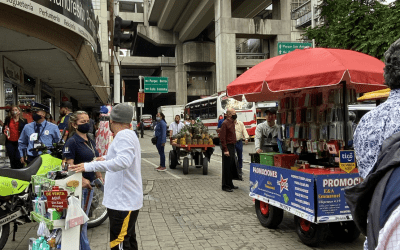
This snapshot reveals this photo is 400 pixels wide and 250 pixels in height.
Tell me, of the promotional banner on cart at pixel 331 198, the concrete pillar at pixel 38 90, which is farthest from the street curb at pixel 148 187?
the concrete pillar at pixel 38 90

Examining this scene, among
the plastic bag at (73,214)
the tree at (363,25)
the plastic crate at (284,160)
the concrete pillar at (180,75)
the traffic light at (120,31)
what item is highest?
the concrete pillar at (180,75)

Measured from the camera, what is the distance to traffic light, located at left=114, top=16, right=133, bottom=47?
9.22 metres

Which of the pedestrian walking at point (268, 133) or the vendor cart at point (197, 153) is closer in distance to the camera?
the pedestrian walking at point (268, 133)

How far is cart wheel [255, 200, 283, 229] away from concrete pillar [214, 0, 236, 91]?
87.3ft

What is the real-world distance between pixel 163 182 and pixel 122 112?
22.6ft

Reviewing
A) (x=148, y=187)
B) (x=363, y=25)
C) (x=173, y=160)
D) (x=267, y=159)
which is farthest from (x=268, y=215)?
(x=363, y=25)

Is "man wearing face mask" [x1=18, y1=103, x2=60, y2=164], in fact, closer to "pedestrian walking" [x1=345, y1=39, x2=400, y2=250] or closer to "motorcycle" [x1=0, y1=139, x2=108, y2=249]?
"motorcycle" [x1=0, y1=139, x2=108, y2=249]

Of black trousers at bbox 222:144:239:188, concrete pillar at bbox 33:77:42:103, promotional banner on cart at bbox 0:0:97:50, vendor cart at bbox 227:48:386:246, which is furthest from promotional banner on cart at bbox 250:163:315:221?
concrete pillar at bbox 33:77:42:103

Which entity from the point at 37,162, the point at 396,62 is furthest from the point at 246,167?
the point at 396,62

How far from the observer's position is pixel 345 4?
47.4ft

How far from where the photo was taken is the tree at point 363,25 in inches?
495

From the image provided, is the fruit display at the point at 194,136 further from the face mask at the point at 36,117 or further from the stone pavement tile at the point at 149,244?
the stone pavement tile at the point at 149,244

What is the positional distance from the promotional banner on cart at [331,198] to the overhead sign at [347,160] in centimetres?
11

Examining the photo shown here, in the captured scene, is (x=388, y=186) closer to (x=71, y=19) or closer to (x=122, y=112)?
(x=122, y=112)
